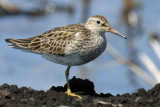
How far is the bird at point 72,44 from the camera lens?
9445mm

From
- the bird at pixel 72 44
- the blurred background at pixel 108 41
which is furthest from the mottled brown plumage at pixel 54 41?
the blurred background at pixel 108 41

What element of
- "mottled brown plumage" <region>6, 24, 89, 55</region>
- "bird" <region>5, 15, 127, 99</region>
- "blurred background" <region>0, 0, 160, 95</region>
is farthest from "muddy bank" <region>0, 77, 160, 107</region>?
"blurred background" <region>0, 0, 160, 95</region>

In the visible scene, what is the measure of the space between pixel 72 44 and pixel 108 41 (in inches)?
242

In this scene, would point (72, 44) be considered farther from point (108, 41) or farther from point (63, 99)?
point (108, 41)

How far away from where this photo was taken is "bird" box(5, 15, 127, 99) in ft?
31.0

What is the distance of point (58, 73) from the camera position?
1477cm

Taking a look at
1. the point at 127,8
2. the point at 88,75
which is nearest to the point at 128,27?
the point at 127,8

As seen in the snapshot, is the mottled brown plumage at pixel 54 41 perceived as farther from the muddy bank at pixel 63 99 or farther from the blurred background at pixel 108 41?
the blurred background at pixel 108 41

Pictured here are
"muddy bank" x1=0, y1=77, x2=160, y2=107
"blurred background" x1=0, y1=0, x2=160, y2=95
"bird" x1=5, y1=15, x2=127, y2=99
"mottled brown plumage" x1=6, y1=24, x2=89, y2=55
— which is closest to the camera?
"muddy bank" x1=0, y1=77, x2=160, y2=107

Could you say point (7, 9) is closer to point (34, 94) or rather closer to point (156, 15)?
point (156, 15)

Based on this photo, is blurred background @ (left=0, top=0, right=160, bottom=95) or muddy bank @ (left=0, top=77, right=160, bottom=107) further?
blurred background @ (left=0, top=0, right=160, bottom=95)

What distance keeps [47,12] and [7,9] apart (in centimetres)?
139

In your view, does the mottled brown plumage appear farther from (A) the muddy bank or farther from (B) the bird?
(A) the muddy bank

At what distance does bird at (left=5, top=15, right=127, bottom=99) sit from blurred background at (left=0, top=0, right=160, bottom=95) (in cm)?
282
